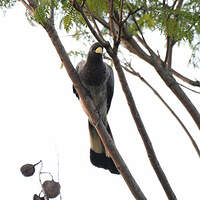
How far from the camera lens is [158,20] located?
2.47m

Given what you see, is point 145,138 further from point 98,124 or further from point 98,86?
point 98,86

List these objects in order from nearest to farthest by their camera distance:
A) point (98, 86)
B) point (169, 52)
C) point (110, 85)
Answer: point (169, 52) < point (98, 86) < point (110, 85)

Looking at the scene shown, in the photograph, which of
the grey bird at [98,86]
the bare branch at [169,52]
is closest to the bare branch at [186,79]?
the bare branch at [169,52]

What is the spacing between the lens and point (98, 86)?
129 inches

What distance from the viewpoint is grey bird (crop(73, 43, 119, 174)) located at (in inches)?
124

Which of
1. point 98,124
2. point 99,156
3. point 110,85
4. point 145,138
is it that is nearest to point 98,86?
point 110,85

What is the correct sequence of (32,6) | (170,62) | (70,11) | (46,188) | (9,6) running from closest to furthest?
(46,188) → (70,11) → (32,6) → (9,6) → (170,62)

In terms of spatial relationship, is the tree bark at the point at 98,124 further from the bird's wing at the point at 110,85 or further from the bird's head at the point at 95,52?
the bird's wing at the point at 110,85

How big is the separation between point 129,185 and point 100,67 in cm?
133

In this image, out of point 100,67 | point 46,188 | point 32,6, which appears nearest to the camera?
point 46,188

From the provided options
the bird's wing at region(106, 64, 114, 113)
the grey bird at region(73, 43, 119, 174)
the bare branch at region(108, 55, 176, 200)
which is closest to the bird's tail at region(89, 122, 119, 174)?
the grey bird at region(73, 43, 119, 174)

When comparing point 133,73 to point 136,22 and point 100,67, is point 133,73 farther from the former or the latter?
point 136,22

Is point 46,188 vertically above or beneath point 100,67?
beneath

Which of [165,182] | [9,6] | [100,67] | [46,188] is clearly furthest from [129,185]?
→ [9,6]
